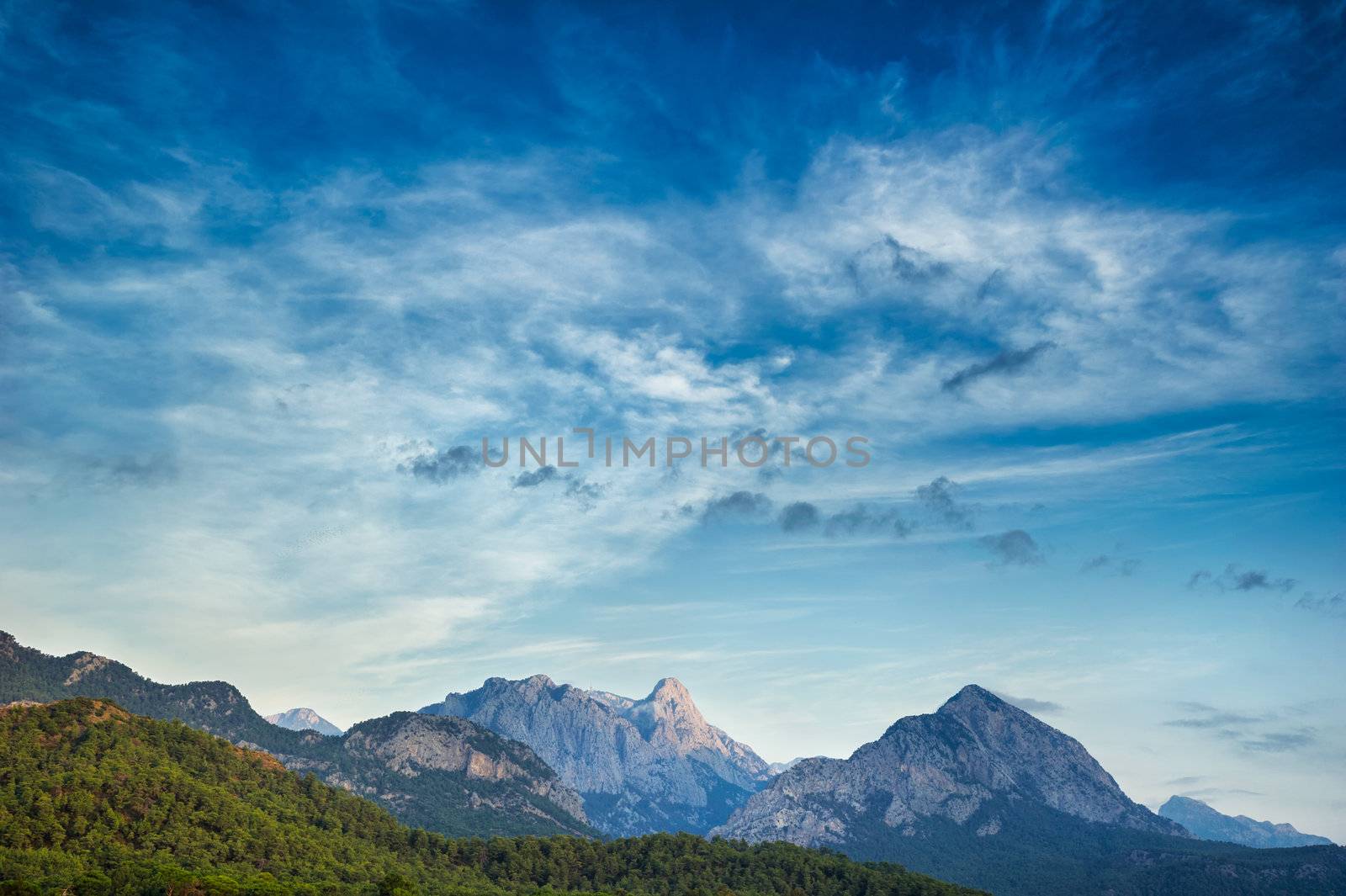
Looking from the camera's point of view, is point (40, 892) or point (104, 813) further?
point (104, 813)

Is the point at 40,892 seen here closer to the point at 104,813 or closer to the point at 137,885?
the point at 137,885

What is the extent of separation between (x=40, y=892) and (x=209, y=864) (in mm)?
42370

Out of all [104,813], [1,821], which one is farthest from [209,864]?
[1,821]

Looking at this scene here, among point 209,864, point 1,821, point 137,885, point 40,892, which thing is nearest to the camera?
point 40,892

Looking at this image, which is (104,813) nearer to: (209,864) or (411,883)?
(209,864)

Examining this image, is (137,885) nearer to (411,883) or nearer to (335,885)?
(335,885)

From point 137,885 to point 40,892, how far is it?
566 inches

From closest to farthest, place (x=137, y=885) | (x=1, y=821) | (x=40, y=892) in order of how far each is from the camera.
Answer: (x=40, y=892)
(x=137, y=885)
(x=1, y=821)

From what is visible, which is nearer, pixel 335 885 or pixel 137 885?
pixel 137 885

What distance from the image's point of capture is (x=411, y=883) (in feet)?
648

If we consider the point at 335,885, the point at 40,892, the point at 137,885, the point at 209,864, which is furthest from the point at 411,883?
the point at 40,892

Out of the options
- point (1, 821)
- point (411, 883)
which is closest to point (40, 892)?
point (1, 821)

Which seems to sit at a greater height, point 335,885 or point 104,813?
point 104,813

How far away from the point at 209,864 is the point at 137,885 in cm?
3028
